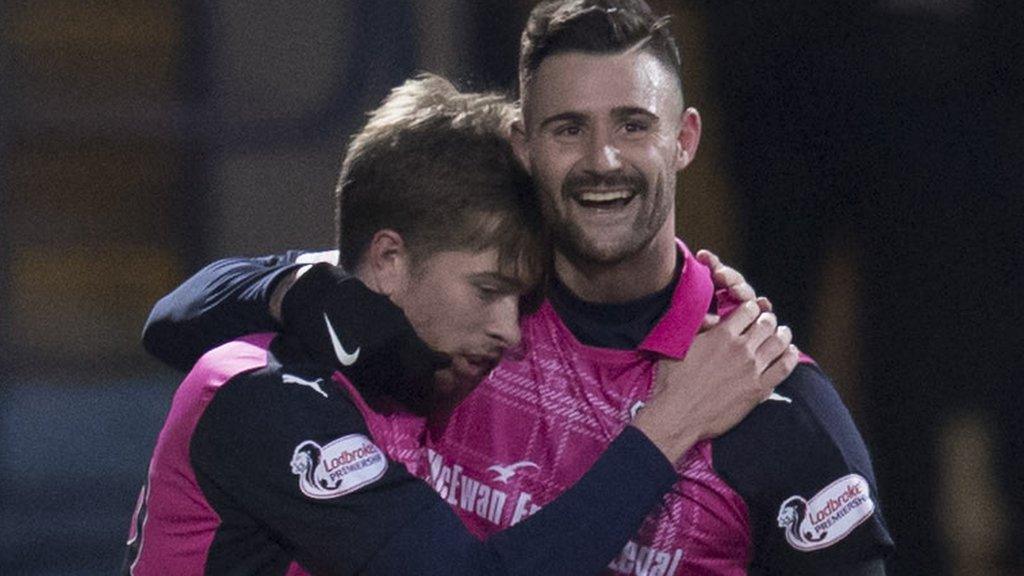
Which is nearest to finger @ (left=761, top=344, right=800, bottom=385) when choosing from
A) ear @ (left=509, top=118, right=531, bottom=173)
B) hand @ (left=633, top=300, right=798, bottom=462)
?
hand @ (left=633, top=300, right=798, bottom=462)

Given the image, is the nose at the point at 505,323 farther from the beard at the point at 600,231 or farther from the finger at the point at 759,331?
the finger at the point at 759,331

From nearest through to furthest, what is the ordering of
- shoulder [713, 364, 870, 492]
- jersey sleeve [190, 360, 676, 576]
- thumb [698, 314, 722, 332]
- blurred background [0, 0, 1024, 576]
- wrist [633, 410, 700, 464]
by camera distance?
jersey sleeve [190, 360, 676, 576]
wrist [633, 410, 700, 464]
shoulder [713, 364, 870, 492]
thumb [698, 314, 722, 332]
blurred background [0, 0, 1024, 576]

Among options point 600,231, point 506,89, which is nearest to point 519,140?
point 600,231

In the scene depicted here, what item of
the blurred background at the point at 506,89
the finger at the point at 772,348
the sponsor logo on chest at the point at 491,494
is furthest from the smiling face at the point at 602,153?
the blurred background at the point at 506,89

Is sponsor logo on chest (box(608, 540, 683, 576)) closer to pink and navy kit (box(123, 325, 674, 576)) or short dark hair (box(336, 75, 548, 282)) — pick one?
pink and navy kit (box(123, 325, 674, 576))

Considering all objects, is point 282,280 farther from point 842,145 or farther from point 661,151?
point 842,145

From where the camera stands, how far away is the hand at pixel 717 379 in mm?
2678

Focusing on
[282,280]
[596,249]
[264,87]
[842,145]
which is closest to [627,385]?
[596,249]

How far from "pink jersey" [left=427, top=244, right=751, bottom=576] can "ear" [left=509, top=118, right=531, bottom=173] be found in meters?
0.24

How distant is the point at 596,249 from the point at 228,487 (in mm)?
645

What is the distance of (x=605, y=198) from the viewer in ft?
9.19

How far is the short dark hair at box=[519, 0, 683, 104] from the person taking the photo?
2.88m

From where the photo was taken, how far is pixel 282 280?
2721 mm

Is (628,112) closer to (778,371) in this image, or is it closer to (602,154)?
(602,154)
